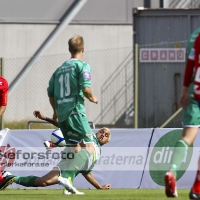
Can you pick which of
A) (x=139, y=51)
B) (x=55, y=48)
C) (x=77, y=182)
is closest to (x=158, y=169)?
(x=77, y=182)

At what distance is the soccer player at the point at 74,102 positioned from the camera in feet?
35.0

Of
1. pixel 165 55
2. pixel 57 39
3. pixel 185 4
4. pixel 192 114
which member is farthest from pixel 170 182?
pixel 185 4

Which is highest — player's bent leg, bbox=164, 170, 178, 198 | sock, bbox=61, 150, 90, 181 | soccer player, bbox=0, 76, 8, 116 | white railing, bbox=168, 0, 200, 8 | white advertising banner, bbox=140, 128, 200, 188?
white railing, bbox=168, 0, 200, 8

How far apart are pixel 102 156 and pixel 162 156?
3.26ft

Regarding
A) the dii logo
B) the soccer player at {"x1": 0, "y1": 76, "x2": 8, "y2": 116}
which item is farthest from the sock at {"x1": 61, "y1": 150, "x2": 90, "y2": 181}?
the dii logo

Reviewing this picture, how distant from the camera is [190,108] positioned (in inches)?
360

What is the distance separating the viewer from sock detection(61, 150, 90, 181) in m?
10.5

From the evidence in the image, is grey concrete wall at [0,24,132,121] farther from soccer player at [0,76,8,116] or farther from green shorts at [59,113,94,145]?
green shorts at [59,113,94,145]

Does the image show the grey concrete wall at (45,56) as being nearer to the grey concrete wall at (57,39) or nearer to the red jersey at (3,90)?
the grey concrete wall at (57,39)

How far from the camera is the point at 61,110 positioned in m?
10.8

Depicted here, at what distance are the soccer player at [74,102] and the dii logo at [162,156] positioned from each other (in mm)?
2952

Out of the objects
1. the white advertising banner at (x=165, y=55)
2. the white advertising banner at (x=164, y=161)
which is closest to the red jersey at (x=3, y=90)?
the white advertising banner at (x=164, y=161)

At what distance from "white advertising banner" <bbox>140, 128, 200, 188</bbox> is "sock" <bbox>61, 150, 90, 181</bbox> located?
123 inches

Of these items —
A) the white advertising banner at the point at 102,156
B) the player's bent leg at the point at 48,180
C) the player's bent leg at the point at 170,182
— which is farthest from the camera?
the white advertising banner at the point at 102,156
